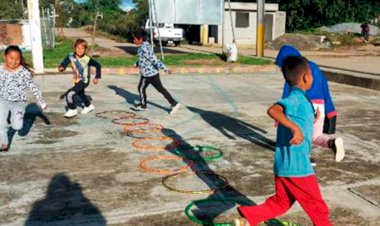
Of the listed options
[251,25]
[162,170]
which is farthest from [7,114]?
[251,25]

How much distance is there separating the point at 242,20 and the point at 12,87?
31.0m

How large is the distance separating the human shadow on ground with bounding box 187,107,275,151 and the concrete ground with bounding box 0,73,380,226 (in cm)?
2

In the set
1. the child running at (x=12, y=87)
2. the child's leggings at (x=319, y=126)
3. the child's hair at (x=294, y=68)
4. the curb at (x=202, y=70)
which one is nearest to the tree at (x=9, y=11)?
the curb at (x=202, y=70)

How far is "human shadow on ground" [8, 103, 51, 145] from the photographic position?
7.55m

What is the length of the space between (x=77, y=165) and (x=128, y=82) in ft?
28.9

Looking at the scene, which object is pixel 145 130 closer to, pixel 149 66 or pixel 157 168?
→ pixel 149 66

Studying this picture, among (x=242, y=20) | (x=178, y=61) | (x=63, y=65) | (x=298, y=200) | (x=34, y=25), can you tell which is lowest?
(x=178, y=61)

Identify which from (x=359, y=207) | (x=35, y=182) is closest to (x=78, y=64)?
(x=35, y=182)

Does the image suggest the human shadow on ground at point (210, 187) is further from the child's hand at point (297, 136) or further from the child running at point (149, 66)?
the child running at point (149, 66)

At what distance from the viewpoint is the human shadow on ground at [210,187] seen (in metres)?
4.36

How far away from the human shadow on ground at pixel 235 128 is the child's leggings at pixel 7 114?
3.21 metres

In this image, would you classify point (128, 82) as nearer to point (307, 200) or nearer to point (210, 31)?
point (307, 200)

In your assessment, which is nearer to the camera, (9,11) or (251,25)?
(251,25)

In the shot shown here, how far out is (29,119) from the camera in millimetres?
8664
